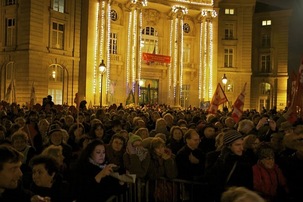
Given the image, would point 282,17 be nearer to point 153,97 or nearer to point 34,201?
point 153,97

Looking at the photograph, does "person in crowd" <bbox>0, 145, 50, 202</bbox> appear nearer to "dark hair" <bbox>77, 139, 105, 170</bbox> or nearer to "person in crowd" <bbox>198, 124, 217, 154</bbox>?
"dark hair" <bbox>77, 139, 105, 170</bbox>

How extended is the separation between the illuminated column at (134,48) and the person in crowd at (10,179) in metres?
37.9

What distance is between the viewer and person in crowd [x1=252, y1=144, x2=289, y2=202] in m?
6.59

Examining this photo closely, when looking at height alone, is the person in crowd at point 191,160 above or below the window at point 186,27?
below

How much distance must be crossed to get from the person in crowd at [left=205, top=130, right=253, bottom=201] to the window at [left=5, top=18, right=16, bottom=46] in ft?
105

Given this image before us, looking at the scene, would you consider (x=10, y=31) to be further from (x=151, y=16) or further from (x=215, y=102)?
(x=215, y=102)

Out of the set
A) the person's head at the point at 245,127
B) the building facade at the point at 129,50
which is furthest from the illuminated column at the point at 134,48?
the person's head at the point at 245,127

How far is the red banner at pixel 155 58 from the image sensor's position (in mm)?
43594

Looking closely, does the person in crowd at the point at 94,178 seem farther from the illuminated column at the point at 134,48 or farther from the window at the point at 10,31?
the illuminated column at the point at 134,48

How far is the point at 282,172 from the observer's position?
7254mm

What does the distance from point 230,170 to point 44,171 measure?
9.07ft

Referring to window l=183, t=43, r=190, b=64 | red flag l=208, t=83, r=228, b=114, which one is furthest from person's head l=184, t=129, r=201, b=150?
window l=183, t=43, r=190, b=64

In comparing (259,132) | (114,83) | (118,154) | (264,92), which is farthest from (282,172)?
(264,92)

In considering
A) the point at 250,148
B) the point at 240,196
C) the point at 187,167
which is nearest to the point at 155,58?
the point at 187,167
